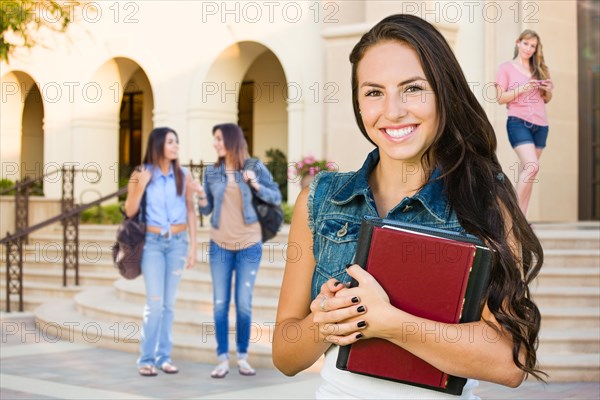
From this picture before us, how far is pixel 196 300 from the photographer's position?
956 cm

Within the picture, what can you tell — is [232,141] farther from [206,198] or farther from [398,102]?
[398,102]

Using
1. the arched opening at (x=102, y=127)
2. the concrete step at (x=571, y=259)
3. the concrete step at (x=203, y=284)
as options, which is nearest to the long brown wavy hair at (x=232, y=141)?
the concrete step at (x=203, y=284)

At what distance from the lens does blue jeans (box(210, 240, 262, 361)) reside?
7.46 m

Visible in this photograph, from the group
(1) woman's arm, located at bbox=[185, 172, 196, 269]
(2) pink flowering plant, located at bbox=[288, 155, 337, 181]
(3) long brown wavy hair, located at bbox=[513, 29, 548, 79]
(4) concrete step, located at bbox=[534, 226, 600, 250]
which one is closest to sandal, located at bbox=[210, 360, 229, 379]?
(1) woman's arm, located at bbox=[185, 172, 196, 269]

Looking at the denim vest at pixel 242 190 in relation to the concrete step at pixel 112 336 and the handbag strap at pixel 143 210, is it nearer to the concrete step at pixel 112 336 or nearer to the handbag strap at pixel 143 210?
the handbag strap at pixel 143 210

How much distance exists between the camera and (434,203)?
6.65 feet

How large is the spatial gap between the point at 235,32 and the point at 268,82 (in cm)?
333

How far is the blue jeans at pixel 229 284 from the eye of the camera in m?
7.46

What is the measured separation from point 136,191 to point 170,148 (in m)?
0.48

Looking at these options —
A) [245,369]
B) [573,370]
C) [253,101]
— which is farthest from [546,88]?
[253,101]

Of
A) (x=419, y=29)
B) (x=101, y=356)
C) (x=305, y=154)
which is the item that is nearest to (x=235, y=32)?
(x=305, y=154)

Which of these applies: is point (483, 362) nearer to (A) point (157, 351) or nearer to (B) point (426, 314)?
(B) point (426, 314)

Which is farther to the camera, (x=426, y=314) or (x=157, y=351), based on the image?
(x=157, y=351)

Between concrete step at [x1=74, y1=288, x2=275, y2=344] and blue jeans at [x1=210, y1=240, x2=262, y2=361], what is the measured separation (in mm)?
739
